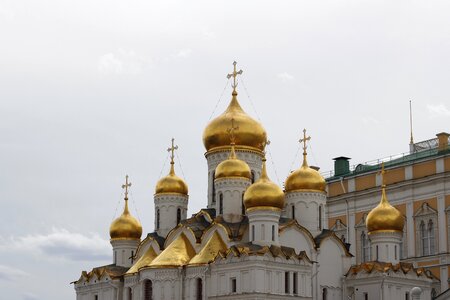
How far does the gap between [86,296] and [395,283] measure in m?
15.4

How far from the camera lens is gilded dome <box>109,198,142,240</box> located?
152ft

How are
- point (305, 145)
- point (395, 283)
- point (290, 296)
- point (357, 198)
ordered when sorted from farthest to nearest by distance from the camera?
1. point (357, 198)
2. point (305, 145)
3. point (395, 283)
4. point (290, 296)

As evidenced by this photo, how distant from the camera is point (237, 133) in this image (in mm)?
44219

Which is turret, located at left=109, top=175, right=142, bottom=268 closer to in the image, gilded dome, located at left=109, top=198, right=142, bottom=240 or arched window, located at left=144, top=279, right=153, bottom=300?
gilded dome, located at left=109, top=198, right=142, bottom=240

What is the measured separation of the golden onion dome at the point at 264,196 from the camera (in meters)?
38.8

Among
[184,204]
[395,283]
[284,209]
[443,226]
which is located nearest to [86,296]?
[184,204]

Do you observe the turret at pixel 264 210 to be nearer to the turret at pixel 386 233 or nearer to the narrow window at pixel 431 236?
the turret at pixel 386 233

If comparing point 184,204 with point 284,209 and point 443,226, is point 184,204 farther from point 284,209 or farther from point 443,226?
point 443,226

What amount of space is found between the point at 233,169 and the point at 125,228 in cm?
771

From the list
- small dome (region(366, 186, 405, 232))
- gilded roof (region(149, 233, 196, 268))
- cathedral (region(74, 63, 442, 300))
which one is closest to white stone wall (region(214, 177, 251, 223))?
cathedral (region(74, 63, 442, 300))

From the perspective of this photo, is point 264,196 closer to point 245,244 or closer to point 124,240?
point 245,244

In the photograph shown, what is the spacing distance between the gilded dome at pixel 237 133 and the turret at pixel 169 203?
8.70 feet

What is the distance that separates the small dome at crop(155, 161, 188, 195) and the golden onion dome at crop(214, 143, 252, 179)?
4.19 meters

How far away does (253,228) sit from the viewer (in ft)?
128
